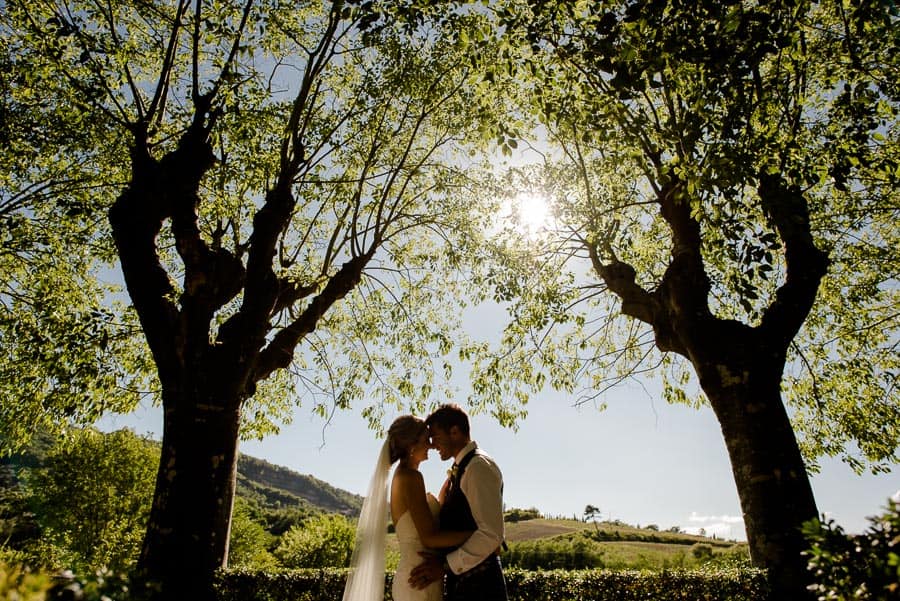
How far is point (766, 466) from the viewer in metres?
6.70

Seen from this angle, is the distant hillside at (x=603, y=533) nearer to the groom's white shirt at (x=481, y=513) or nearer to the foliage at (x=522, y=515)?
the foliage at (x=522, y=515)

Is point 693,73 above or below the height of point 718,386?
above

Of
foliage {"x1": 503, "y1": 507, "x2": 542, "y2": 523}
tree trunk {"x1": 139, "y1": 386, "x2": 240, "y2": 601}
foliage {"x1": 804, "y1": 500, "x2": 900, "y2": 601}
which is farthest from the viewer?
foliage {"x1": 503, "y1": 507, "x2": 542, "y2": 523}

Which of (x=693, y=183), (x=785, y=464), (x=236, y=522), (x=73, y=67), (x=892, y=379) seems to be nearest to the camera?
(x=693, y=183)

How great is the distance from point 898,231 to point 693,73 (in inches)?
447

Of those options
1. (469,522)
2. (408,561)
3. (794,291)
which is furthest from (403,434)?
(794,291)

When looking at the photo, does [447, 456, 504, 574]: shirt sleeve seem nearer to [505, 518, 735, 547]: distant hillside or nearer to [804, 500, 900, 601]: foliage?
[804, 500, 900, 601]: foliage

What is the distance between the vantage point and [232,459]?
304 inches

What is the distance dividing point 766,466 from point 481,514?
4.54 meters

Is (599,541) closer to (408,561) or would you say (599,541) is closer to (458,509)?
(408,561)

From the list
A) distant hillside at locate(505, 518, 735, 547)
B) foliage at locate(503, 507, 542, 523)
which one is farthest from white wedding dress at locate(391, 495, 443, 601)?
foliage at locate(503, 507, 542, 523)

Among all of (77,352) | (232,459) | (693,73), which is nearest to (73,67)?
(77,352)

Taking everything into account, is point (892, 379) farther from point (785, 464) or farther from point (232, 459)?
point (232, 459)

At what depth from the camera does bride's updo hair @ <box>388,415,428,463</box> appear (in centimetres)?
531
